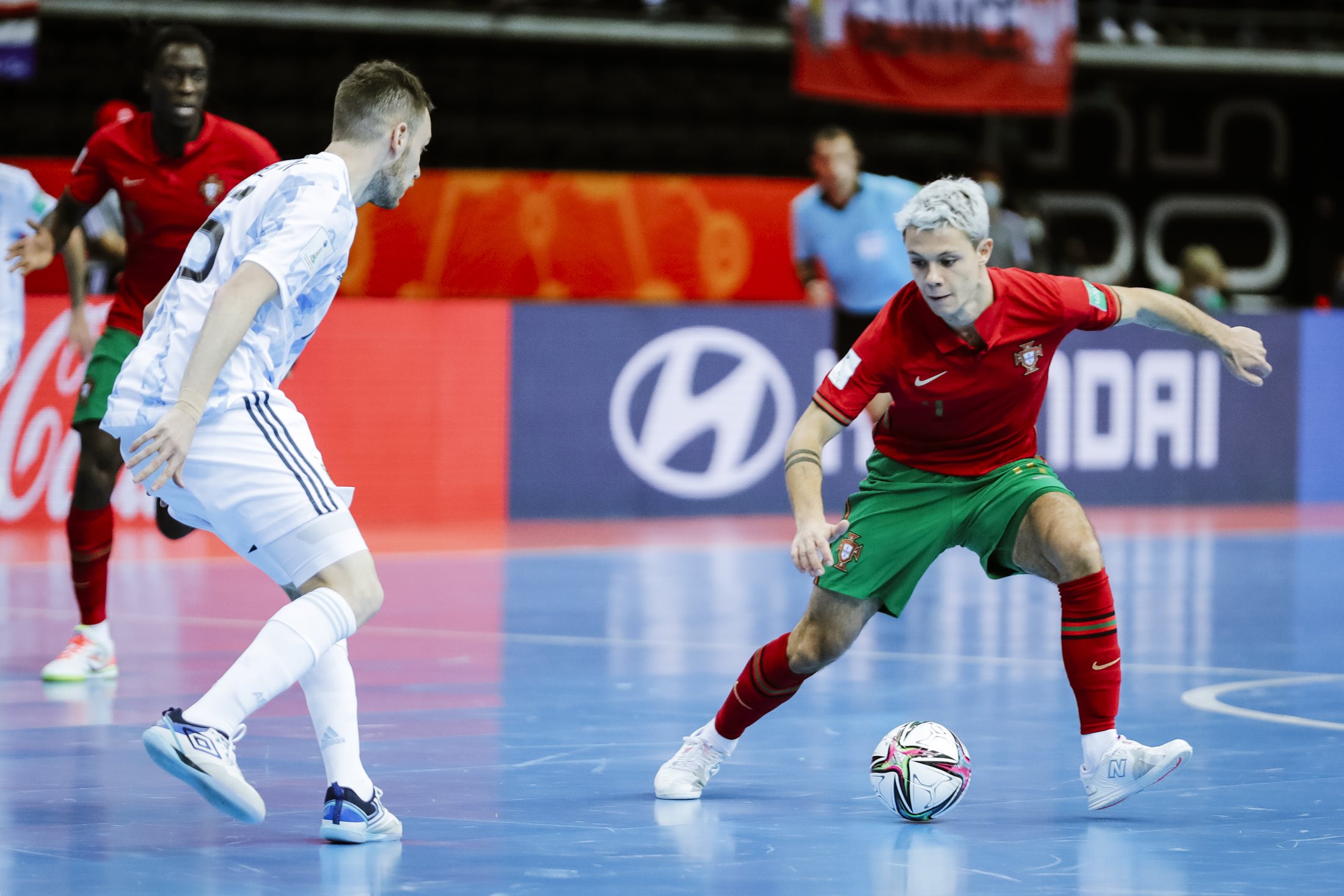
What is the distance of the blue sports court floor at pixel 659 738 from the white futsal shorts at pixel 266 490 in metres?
0.72

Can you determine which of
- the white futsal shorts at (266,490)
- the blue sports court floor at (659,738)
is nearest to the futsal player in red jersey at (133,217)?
the blue sports court floor at (659,738)

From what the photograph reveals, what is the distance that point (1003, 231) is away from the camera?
15836mm

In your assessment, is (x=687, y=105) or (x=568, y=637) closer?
(x=568, y=637)

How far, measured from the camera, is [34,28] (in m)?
15.7

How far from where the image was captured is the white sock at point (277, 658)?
468cm

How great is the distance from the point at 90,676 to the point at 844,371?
3489 mm

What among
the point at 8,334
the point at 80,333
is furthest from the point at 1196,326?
the point at 8,334

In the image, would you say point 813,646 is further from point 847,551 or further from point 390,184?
point 390,184

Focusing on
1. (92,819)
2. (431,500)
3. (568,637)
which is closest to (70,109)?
(431,500)

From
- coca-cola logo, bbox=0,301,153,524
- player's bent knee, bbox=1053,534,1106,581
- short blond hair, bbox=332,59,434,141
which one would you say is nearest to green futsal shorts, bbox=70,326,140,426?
short blond hair, bbox=332,59,434,141

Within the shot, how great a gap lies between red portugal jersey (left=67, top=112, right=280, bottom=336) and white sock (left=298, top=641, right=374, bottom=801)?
3.01 meters

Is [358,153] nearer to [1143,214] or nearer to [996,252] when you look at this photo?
[996,252]

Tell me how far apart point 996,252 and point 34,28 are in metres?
7.50

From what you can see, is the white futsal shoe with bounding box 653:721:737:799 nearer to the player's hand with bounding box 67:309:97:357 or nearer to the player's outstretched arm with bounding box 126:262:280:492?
the player's outstretched arm with bounding box 126:262:280:492
